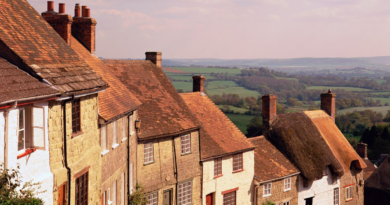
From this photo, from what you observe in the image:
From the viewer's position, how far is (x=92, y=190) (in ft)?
48.1

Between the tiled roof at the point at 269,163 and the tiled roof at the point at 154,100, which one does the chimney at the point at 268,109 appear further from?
the tiled roof at the point at 154,100

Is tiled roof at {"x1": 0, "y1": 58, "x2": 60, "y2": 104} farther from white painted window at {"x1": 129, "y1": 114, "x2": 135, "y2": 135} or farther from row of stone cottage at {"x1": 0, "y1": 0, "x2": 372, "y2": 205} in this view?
white painted window at {"x1": 129, "y1": 114, "x2": 135, "y2": 135}

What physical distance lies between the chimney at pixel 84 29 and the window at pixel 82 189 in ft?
34.6

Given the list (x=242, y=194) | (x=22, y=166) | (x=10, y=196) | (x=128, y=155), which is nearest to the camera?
(x=10, y=196)

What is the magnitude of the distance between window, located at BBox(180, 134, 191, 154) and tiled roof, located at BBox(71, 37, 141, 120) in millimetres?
5075

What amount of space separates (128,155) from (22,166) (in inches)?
388

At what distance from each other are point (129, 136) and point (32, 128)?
9.44 metres

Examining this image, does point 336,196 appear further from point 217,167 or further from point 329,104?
point 217,167

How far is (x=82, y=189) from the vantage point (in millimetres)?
13883

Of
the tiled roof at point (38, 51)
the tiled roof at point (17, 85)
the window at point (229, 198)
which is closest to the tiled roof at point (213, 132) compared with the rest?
the window at point (229, 198)

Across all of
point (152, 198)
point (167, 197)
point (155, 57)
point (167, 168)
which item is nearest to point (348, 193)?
point (167, 197)

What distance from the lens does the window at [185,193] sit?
84.0 ft

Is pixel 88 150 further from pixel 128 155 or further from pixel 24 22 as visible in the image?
pixel 128 155

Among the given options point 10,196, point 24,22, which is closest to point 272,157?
point 24,22
